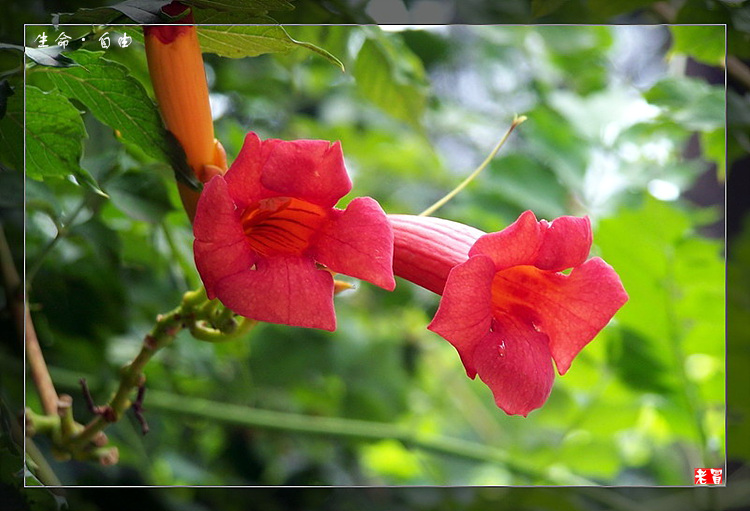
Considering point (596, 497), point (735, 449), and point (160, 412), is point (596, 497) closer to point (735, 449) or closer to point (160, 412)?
point (735, 449)

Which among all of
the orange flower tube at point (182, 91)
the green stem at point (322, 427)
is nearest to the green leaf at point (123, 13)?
the orange flower tube at point (182, 91)

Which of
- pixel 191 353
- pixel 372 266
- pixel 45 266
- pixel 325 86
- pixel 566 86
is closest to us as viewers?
pixel 372 266

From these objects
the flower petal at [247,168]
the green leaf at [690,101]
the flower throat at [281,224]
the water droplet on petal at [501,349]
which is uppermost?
the flower petal at [247,168]

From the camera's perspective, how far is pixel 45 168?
43cm

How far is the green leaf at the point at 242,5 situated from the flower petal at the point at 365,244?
13cm

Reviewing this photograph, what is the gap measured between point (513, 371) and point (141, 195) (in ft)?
1.08

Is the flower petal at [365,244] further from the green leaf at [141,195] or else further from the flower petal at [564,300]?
the green leaf at [141,195]

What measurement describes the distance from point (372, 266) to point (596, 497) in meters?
0.53

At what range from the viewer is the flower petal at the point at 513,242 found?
0.36m

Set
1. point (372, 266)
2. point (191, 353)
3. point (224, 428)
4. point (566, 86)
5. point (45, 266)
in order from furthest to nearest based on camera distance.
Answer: point (566, 86) → point (224, 428) → point (191, 353) → point (45, 266) → point (372, 266)

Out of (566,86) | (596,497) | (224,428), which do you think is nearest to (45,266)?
(224,428)

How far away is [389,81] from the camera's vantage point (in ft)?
2.25

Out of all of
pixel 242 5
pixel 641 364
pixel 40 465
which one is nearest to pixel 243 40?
pixel 242 5

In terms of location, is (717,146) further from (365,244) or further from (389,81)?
(365,244)
